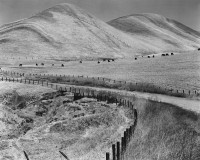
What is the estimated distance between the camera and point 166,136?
17.7 metres

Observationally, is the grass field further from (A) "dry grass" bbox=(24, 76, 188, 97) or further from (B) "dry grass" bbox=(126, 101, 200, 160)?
(B) "dry grass" bbox=(126, 101, 200, 160)

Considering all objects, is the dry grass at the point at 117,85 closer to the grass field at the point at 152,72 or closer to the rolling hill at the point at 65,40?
the grass field at the point at 152,72

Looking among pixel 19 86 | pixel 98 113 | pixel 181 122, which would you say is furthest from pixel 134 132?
pixel 19 86

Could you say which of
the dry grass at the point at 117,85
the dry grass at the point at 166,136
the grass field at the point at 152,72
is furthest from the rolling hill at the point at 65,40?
the dry grass at the point at 166,136

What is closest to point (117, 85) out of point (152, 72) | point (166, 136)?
point (152, 72)

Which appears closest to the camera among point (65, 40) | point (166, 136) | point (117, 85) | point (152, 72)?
point (166, 136)

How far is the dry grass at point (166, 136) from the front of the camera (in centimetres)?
1508

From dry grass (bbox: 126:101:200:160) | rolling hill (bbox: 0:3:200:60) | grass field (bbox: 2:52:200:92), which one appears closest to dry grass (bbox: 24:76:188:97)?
grass field (bbox: 2:52:200:92)

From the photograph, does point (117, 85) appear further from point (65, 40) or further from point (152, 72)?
point (65, 40)

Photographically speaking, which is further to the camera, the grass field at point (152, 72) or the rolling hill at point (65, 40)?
the rolling hill at point (65, 40)

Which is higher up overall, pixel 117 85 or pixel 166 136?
pixel 117 85

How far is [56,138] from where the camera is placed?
2264cm

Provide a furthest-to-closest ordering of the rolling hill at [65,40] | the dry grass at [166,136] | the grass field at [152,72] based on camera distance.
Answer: the rolling hill at [65,40], the grass field at [152,72], the dry grass at [166,136]

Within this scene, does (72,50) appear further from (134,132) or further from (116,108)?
(134,132)
